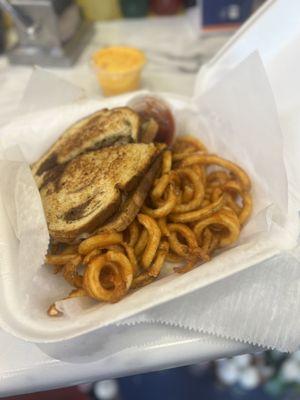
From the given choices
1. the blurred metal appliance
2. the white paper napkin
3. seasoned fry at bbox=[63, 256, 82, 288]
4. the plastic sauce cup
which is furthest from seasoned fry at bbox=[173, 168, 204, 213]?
the blurred metal appliance

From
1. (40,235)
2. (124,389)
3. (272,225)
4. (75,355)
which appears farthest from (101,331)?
(124,389)

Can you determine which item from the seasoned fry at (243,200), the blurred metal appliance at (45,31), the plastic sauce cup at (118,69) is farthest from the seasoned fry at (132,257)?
the blurred metal appliance at (45,31)

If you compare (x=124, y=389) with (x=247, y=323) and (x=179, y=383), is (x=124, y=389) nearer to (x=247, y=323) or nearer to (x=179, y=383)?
(x=179, y=383)

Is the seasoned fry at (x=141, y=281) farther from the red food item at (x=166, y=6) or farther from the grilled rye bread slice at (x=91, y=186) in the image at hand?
the red food item at (x=166, y=6)

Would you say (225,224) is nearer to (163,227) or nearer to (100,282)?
(163,227)

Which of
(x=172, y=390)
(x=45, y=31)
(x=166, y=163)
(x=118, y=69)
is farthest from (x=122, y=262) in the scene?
(x=45, y=31)

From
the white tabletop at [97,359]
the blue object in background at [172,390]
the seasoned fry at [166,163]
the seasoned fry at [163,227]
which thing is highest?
the seasoned fry at [166,163]

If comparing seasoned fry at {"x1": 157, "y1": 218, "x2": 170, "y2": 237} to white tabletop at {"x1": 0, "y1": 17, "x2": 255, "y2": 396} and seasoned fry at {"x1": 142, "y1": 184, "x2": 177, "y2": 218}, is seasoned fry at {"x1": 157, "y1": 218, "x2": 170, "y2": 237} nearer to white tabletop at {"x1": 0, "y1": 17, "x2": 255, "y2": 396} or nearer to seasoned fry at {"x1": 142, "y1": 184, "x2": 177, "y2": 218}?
seasoned fry at {"x1": 142, "y1": 184, "x2": 177, "y2": 218}
